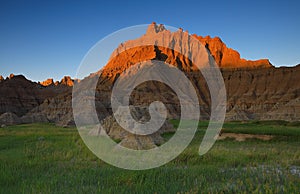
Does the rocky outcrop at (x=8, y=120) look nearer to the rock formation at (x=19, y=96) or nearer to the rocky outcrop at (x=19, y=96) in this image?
the rock formation at (x=19, y=96)

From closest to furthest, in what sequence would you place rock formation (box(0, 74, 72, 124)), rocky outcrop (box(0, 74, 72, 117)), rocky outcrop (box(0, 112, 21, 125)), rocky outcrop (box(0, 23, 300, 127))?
rocky outcrop (box(0, 112, 21, 125)), rocky outcrop (box(0, 23, 300, 127)), rock formation (box(0, 74, 72, 124)), rocky outcrop (box(0, 74, 72, 117))

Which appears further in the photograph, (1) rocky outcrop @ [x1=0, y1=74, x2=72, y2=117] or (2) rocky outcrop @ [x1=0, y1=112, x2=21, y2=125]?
(1) rocky outcrop @ [x1=0, y1=74, x2=72, y2=117]

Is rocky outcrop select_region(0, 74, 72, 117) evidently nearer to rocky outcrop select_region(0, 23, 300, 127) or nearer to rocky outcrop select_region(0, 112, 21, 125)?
rocky outcrop select_region(0, 23, 300, 127)

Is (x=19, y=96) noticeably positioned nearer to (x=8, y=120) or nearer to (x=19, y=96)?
(x=19, y=96)

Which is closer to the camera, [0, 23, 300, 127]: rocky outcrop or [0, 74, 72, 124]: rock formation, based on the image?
[0, 23, 300, 127]: rocky outcrop

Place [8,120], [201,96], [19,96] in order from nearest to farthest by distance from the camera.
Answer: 1. [8,120]
2. [19,96]
3. [201,96]

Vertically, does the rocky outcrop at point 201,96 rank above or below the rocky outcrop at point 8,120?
above

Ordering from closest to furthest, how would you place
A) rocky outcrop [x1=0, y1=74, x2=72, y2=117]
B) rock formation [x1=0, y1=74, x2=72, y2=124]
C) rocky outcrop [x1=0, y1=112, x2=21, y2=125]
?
rocky outcrop [x1=0, y1=112, x2=21, y2=125]
rock formation [x1=0, y1=74, x2=72, y2=124]
rocky outcrop [x1=0, y1=74, x2=72, y2=117]

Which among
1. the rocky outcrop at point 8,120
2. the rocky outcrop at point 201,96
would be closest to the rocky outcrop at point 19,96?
the rocky outcrop at point 201,96

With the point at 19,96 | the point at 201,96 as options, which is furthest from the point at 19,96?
the point at 201,96

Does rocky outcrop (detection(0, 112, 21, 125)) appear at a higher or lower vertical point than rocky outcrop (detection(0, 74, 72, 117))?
lower

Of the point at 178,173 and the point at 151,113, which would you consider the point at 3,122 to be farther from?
the point at 178,173

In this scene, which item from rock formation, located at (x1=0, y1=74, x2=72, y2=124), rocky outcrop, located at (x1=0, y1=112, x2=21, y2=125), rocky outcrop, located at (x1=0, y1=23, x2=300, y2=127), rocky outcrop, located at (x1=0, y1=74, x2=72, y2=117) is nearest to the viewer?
rocky outcrop, located at (x1=0, y1=112, x2=21, y2=125)

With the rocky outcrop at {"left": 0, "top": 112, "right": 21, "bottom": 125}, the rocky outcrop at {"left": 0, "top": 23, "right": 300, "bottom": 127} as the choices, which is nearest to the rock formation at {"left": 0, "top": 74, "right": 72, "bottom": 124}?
the rocky outcrop at {"left": 0, "top": 23, "right": 300, "bottom": 127}
